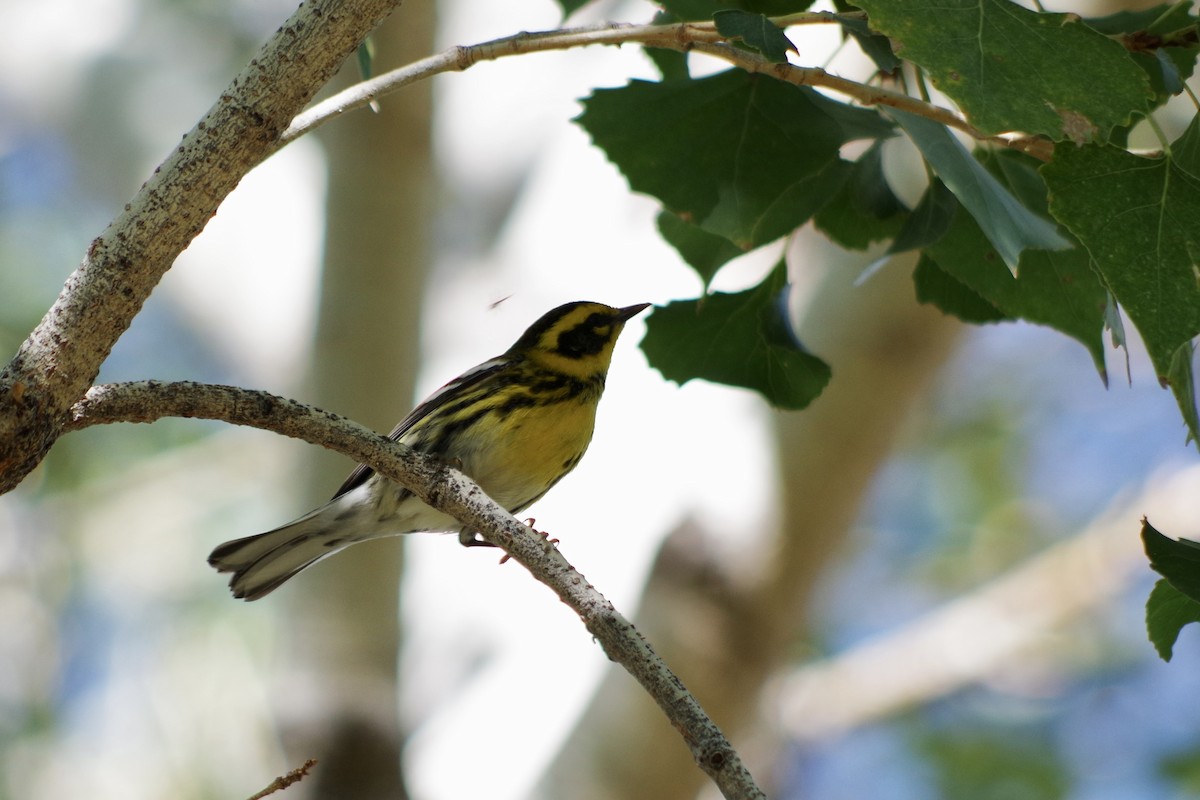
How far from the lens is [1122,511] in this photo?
7.59m

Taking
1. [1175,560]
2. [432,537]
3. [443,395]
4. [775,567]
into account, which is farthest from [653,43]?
[432,537]

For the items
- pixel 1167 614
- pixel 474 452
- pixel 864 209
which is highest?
pixel 474 452

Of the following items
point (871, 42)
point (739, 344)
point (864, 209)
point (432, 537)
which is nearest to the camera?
point (871, 42)

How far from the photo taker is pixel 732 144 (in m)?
1.86

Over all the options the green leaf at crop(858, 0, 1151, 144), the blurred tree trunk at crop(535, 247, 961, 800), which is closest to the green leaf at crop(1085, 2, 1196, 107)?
the green leaf at crop(858, 0, 1151, 144)

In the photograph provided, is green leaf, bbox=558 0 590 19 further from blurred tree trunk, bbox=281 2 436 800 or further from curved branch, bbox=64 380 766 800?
blurred tree trunk, bbox=281 2 436 800

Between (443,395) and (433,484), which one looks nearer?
(433,484)

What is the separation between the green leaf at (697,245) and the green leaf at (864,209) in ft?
0.56

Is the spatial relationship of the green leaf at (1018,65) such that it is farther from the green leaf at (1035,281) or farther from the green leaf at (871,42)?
the green leaf at (1035,281)

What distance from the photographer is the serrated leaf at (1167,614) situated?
5.08 feet

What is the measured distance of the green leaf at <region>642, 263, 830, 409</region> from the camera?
6.76ft

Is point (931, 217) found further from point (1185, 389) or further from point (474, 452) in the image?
point (474, 452)

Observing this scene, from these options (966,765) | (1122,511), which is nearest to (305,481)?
(1122,511)

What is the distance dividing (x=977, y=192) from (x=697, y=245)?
0.71m
